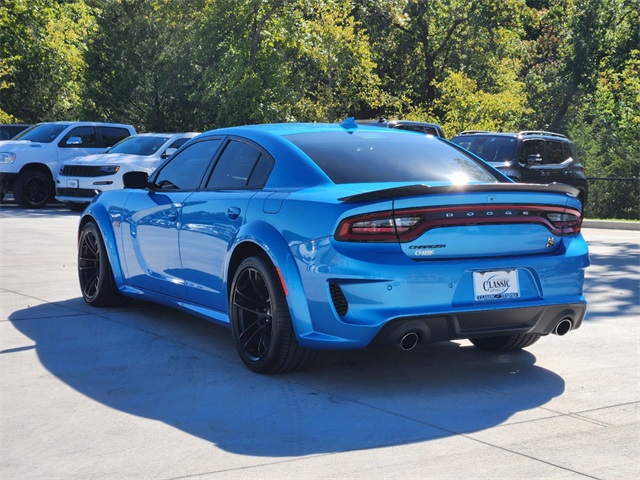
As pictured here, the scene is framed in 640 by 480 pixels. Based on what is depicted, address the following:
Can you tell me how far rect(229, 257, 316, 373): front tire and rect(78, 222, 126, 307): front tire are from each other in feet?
8.07

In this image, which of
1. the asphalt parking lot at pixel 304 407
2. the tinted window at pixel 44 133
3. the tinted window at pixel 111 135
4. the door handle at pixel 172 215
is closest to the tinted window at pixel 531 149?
the tinted window at pixel 111 135

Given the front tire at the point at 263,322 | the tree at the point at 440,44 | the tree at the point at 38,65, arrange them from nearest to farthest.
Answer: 1. the front tire at the point at 263,322
2. the tree at the point at 38,65
3. the tree at the point at 440,44

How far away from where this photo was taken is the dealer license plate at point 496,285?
5871mm

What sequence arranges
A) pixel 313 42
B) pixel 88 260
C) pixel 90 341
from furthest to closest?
pixel 313 42 → pixel 88 260 → pixel 90 341

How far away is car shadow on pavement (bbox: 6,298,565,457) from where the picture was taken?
16.7 feet

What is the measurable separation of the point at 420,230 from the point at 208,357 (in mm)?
1946

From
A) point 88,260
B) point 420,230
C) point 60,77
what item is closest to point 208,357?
point 420,230

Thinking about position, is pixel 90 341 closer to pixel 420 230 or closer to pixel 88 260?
pixel 88 260

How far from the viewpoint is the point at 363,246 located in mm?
5680

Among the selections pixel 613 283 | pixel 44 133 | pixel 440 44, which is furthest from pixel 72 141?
pixel 440 44

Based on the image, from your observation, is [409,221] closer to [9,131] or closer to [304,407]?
[304,407]

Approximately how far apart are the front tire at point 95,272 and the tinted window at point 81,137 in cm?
1537

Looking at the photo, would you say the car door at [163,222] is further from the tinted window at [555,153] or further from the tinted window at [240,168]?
the tinted window at [555,153]

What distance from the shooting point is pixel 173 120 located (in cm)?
3959
